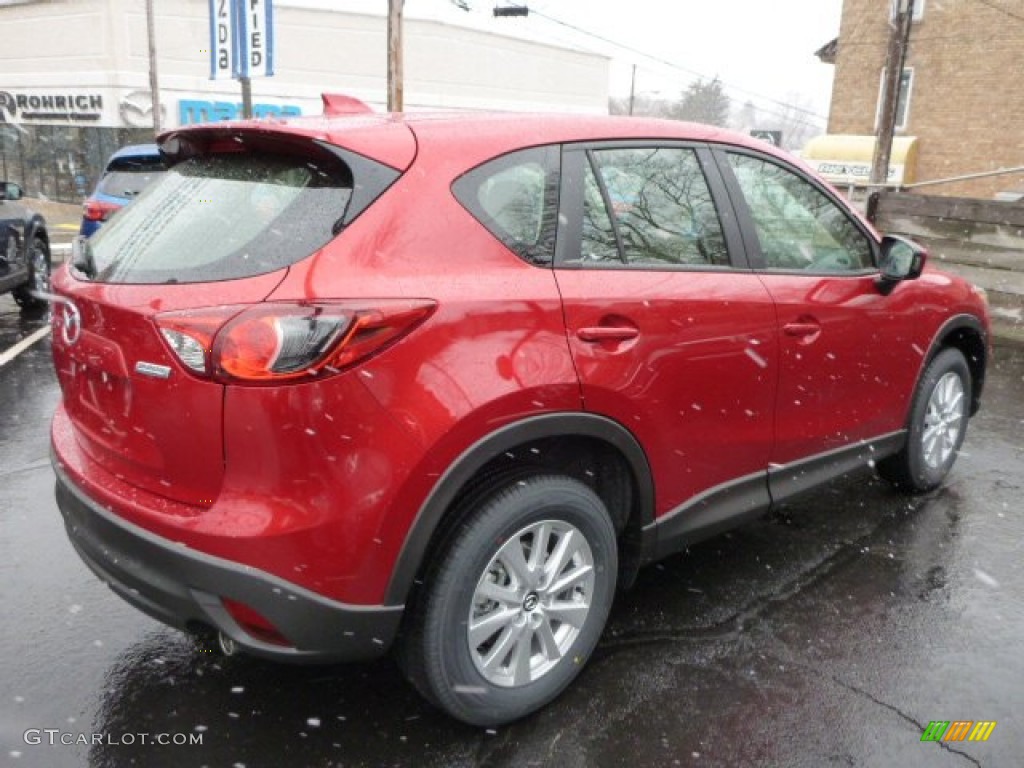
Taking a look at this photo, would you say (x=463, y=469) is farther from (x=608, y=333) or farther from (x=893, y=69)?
(x=893, y=69)

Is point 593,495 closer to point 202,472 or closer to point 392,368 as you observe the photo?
point 392,368

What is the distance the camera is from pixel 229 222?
7.57 ft

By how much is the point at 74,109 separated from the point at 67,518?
30.2 metres

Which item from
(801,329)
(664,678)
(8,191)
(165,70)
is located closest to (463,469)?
(664,678)

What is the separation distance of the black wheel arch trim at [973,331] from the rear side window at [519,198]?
2.34 m

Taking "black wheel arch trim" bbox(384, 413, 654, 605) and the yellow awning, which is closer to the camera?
"black wheel arch trim" bbox(384, 413, 654, 605)

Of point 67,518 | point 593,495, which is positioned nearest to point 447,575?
point 593,495

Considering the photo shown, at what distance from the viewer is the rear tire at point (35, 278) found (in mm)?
8875

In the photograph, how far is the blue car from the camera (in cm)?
962

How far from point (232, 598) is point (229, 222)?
98 cm

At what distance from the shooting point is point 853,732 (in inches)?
101
